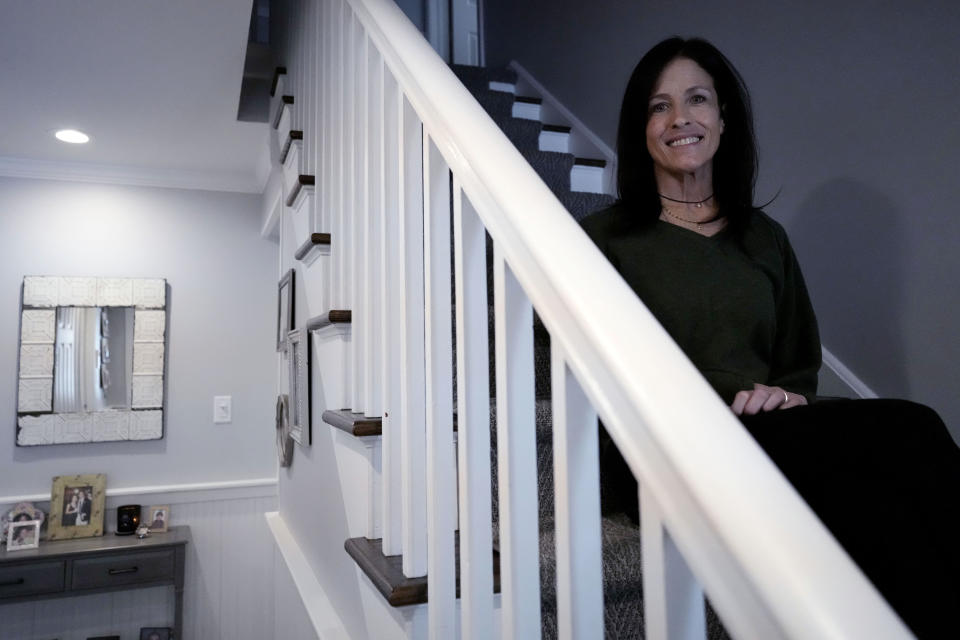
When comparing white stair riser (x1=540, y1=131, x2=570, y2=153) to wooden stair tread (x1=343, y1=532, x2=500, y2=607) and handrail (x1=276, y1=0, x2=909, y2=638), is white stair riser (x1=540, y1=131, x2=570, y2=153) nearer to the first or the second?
wooden stair tread (x1=343, y1=532, x2=500, y2=607)

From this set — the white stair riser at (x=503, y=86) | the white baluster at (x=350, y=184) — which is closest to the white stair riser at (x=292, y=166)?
the white baluster at (x=350, y=184)

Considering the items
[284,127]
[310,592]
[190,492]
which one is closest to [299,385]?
[310,592]

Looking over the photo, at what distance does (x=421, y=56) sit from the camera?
2.89 feet

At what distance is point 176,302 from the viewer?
3.54 metres

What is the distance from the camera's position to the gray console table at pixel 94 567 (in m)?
2.92

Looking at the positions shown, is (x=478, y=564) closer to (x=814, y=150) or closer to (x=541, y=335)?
(x=541, y=335)

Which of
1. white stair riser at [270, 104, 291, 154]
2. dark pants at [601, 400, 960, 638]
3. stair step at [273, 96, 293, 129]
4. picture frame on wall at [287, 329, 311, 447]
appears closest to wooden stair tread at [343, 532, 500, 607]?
dark pants at [601, 400, 960, 638]

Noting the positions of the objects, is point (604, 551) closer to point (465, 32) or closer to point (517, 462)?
point (517, 462)

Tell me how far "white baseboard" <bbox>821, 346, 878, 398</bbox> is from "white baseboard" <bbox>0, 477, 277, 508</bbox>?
2.84 metres

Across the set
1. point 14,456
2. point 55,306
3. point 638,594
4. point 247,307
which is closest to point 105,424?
point 14,456

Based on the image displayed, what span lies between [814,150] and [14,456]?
3.61 m

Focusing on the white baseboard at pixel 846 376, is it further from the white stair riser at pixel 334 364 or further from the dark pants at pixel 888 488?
the white stair riser at pixel 334 364

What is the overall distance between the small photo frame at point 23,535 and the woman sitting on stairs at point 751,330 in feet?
9.97

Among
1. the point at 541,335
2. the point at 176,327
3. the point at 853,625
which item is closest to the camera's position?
the point at 853,625
